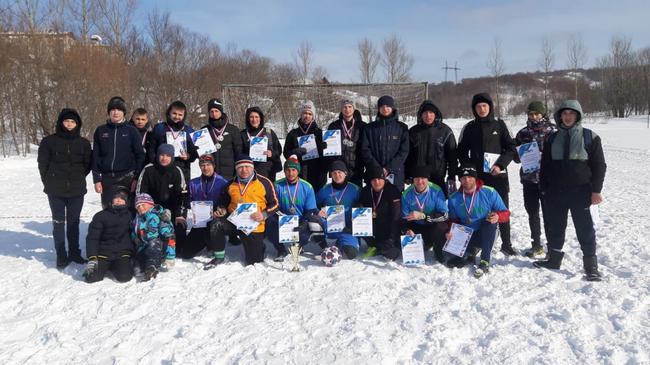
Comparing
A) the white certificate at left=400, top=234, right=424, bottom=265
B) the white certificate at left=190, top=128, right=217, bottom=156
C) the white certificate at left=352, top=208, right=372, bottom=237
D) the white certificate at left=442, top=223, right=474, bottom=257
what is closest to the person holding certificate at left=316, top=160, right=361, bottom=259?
the white certificate at left=352, top=208, right=372, bottom=237

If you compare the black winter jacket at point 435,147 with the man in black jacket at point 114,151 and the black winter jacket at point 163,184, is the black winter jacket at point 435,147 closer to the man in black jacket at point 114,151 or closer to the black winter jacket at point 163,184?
the black winter jacket at point 163,184

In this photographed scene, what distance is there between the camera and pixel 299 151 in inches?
249

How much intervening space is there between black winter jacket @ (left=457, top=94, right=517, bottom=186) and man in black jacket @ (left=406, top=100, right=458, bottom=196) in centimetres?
28

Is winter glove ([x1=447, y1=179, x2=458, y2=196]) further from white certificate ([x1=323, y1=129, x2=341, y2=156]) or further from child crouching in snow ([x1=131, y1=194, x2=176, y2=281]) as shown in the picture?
child crouching in snow ([x1=131, y1=194, x2=176, y2=281])

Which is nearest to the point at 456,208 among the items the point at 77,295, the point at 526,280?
the point at 526,280

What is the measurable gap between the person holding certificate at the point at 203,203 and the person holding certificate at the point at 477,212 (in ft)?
9.62

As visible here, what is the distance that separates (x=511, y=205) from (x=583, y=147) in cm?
476

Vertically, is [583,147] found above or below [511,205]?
above

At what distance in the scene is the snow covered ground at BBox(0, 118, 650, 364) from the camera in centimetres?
347

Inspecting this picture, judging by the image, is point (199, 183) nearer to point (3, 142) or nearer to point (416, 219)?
point (416, 219)

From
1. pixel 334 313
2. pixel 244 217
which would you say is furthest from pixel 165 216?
pixel 334 313

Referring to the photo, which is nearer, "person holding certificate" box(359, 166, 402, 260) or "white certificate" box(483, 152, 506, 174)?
"white certificate" box(483, 152, 506, 174)

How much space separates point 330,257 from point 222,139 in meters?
2.22

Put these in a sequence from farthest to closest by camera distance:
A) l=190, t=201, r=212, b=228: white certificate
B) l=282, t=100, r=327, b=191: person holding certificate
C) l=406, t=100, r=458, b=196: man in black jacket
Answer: l=282, t=100, r=327, b=191: person holding certificate → l=406, t=100, r=458, b=196: man in black jacket → l=190, t=201, r=212, b=228: white certificate
